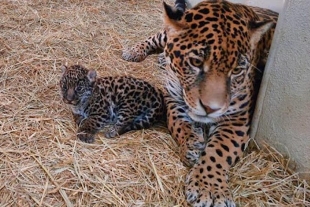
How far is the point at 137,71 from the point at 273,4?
148cm

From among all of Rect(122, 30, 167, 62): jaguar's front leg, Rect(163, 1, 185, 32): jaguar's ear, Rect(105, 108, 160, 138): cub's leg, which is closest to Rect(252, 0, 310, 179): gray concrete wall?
Rect(163, 1, 185, 32): jaguar's ear

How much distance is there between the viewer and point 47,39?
510cm

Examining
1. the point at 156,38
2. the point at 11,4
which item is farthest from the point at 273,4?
the point at 11,4

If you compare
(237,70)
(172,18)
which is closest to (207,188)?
(237,70)

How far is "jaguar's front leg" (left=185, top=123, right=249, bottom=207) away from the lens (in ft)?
10.0

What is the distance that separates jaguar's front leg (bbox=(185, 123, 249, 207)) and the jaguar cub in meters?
0.59

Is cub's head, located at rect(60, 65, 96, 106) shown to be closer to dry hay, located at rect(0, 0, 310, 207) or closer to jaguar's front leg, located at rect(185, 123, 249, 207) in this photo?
dry hay, located at rect(0, 0, 310, 207)

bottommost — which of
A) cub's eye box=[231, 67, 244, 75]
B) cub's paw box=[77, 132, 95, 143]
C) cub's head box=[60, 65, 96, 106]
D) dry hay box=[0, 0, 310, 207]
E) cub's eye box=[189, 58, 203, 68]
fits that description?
dry hay box=[0, 0, 310, 207]

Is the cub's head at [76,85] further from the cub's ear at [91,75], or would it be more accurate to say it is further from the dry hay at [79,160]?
the dry hay at [79,160]

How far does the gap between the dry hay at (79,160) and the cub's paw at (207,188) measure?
0.08 m

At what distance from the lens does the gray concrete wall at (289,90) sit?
124 inches

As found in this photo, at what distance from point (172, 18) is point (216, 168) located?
1.12m

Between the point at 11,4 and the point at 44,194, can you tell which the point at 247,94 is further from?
the point at 11,4

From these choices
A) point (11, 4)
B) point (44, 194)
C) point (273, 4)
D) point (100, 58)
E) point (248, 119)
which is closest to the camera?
point (44, 194)
